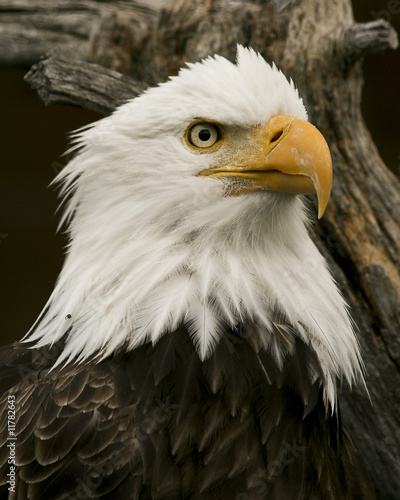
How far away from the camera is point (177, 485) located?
8.02ft

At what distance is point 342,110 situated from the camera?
3.66 meters

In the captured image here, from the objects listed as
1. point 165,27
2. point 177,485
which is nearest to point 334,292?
point 177,485

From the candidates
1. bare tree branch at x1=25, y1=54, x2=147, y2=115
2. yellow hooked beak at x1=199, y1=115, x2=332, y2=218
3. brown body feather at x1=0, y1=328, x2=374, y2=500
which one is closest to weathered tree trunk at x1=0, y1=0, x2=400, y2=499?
bare tree branch at x1=25, y1=54, x2=147, y2=115

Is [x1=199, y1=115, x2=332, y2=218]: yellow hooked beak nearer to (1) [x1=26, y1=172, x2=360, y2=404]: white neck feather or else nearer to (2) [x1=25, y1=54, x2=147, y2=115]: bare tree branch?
(1) [x1=26, y1=172, x2=360, y2=404]: white neck feather

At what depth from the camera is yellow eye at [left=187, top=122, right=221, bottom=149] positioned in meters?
2.72

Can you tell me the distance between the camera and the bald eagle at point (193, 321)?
2.47 m

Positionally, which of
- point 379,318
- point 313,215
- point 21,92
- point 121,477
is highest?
point 21,92

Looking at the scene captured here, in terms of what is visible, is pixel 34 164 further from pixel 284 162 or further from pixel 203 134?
pixel 284 162

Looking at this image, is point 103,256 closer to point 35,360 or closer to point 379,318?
point 35,360

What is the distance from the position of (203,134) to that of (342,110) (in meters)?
1.23

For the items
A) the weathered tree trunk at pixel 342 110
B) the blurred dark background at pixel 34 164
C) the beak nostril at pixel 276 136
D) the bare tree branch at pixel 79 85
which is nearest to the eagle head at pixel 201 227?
the beak nostril at pixel 276 136

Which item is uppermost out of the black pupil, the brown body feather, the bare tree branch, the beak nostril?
the bare tree branch

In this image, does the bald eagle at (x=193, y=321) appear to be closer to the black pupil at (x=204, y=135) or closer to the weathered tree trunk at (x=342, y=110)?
the black pupil at (x=204, y=135)

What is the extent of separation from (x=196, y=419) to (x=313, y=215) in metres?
1.23
